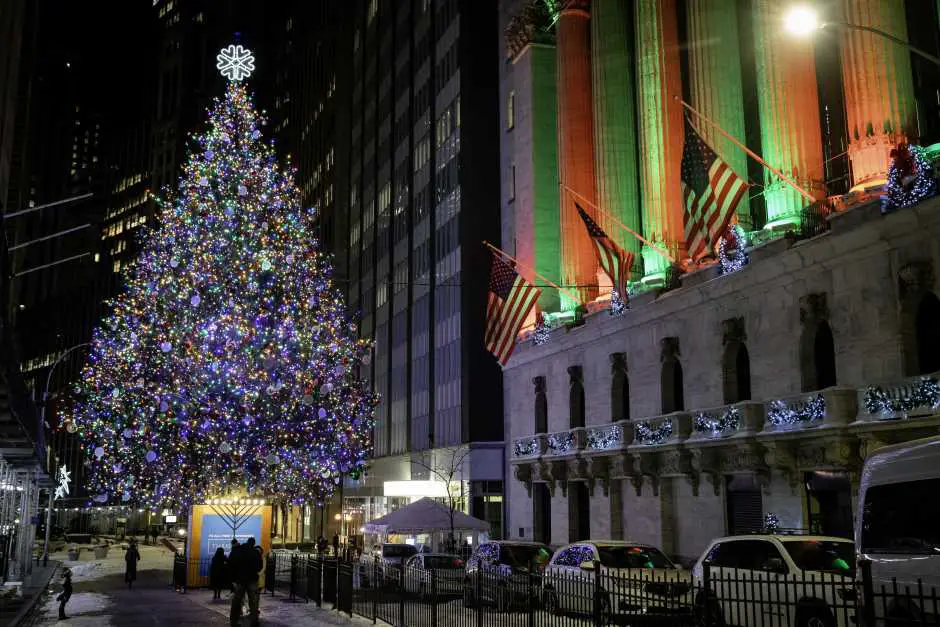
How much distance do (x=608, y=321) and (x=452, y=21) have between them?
102 ft

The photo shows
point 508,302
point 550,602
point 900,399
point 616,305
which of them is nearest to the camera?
point 550,602

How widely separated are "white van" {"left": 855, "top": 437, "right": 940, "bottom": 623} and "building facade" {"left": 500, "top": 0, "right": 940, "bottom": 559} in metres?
9.04

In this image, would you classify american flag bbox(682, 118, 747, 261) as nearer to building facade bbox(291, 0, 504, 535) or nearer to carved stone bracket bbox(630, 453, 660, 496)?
carved stone bracket bbox(630, 453, 660, 496)

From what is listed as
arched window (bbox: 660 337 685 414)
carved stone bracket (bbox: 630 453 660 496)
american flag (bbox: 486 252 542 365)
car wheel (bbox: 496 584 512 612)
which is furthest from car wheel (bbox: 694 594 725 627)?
american flag (bbox: 486 252 542 365)

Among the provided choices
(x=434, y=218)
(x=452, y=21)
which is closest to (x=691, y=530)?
(x=434, y=218)

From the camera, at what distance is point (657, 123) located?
124ft

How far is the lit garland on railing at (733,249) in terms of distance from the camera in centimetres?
3006

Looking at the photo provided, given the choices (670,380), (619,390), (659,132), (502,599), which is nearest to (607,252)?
(670,380)

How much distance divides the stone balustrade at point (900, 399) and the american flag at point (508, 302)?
14.6 m

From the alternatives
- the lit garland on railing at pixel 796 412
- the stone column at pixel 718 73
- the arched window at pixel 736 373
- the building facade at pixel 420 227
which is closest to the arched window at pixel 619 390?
the arched window at pixel 736 373

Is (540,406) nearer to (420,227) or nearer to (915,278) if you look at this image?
(915,278)

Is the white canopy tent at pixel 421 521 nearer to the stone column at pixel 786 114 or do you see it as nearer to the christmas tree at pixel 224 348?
the christmas tree at pixel 224 348

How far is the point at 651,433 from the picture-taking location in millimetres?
34531

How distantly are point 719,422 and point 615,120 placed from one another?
1617 centimetres
